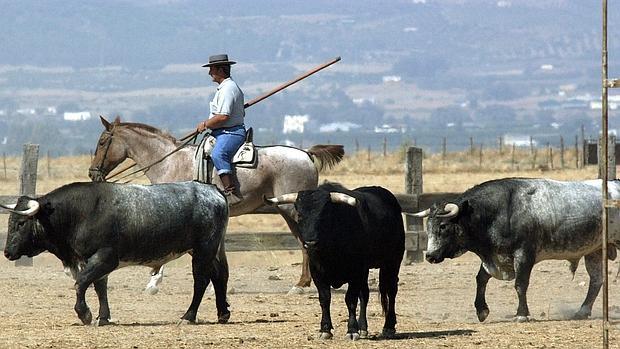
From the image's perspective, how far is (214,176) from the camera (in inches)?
688

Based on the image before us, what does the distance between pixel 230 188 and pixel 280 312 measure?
85.2 inches

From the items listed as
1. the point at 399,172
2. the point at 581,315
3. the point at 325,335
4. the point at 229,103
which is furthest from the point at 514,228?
the point at 399,172

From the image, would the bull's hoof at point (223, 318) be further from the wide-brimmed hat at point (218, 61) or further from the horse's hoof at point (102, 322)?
the wide-brimmed hat at point (218, 61)

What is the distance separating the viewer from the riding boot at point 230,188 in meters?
17.2

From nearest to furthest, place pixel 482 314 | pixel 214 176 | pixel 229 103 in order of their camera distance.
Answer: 1. pixel 482 314
2. pixel 229 103
3. pixel 214 176

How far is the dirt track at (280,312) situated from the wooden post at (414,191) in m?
0.21

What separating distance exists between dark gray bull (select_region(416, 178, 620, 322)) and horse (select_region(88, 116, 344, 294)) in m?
3.01

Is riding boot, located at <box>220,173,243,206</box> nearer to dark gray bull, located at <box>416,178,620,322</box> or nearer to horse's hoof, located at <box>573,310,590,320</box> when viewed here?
dark gray bull, located at <box>416,178,620,322</box>

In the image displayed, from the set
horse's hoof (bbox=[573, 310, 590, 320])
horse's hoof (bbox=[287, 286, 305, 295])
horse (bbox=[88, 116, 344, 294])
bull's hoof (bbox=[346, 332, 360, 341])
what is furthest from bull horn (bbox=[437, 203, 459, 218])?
horse's hoof (bbox=[287, 286, 305, 295])

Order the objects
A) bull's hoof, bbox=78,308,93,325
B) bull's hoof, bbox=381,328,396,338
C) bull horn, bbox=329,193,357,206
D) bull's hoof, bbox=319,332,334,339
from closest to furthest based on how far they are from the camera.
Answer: bull's hoof, bbox=319,332,334,339 → bull horn, bbox=329,193,357,206 → bull's hoof, bbox=381,328,396,338 → bull's hoof, bbox=78,308,93,325

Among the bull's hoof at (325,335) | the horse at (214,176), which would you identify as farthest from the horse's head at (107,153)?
the bull's hoof at (325,335)

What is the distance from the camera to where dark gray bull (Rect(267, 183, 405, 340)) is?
12.8m

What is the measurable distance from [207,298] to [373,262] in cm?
446

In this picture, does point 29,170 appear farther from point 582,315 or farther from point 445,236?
point 582,315
